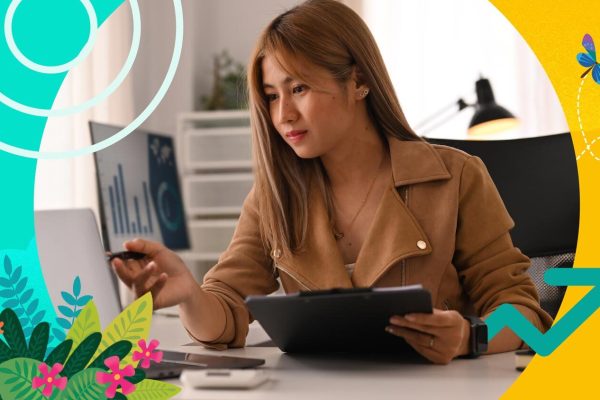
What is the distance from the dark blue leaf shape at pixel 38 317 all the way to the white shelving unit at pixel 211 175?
3.00m

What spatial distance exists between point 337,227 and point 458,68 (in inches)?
112

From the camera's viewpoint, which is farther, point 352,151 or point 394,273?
point 352,151

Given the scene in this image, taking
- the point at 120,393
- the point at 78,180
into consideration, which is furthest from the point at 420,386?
the point at 78,180

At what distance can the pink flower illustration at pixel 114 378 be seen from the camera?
32.6 inches

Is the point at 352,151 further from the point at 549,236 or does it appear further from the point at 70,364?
the point at 70,364

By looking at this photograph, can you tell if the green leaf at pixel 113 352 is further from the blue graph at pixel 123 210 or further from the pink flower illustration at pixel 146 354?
the blue graph at pixel 123 210

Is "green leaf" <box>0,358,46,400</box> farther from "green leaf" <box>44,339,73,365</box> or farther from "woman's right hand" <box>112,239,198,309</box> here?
"woman's right hand" <box>112,239,198,309</box>

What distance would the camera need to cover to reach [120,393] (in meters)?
0.83

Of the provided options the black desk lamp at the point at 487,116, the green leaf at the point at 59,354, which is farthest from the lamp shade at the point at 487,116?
the green leaf at the point at 59,354

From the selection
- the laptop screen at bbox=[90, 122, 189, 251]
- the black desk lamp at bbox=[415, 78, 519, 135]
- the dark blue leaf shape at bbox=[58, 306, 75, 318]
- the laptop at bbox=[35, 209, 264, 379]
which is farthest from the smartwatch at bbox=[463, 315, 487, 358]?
the black desk lamp at bbox=[415, 78, 519, 135]

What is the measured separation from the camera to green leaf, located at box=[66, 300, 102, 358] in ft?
2.83

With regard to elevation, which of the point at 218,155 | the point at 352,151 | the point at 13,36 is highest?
the point at 13,36

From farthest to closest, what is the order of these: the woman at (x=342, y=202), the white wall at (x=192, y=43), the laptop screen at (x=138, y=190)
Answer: the white wall at (x=192, y=43) < the laptop screen at (x=138, y=190) < the woman at (x=342, y=202)

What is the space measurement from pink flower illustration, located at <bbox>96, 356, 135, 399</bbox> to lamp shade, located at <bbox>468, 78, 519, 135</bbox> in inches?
74.2
